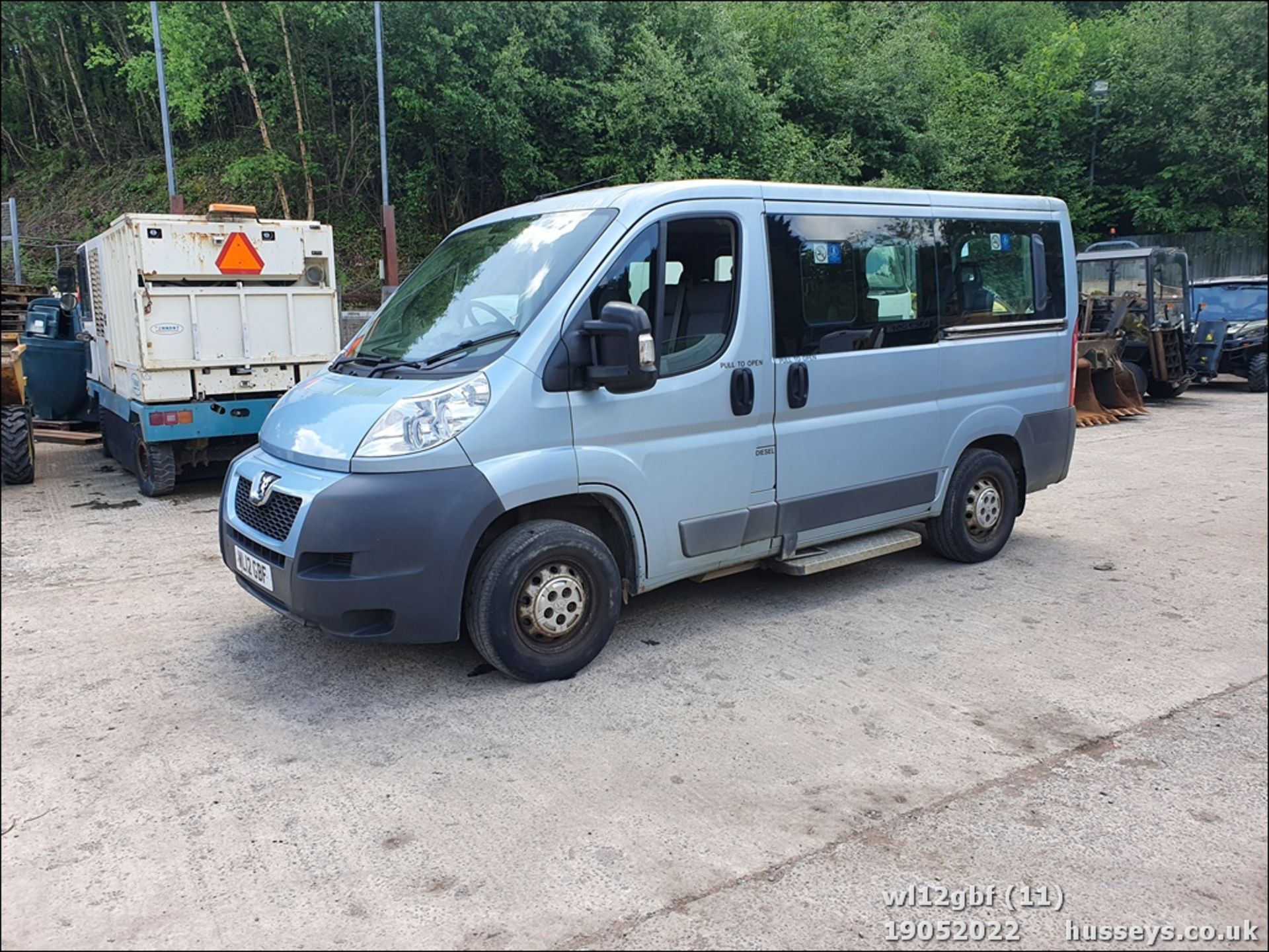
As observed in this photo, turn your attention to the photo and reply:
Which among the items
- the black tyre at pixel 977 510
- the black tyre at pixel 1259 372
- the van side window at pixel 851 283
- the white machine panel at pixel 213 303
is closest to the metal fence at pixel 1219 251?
the black tyre at pixel 1259 372

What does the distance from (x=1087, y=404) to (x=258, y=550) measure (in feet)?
42.6

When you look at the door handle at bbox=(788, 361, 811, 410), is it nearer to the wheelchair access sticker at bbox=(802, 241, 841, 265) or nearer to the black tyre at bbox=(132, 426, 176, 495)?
the wheelchair access sticker at bbox=(802, 241, 841, 265)

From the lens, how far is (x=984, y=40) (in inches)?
1325

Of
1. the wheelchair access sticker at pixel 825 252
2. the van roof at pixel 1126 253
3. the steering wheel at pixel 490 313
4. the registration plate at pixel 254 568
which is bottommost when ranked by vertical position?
the registration plate at pixel 254 568

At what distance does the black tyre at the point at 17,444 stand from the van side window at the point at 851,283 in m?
7.18

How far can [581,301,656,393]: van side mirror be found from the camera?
14.7 ft

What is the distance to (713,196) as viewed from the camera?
17.0ft

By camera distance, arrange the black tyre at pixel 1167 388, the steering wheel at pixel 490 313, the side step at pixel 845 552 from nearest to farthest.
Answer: the steering wheel at pixel 490 313
the side step at pixel 845 552
the black tyre at pixel 1167 388

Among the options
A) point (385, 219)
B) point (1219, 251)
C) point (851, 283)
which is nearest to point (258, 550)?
point (851, 283)

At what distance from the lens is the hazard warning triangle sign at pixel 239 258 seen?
919cm

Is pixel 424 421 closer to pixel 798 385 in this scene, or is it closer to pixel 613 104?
pixel 798 385

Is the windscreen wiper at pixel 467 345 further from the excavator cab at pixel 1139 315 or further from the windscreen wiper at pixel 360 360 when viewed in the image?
the excavator cab at pixel 1139 315

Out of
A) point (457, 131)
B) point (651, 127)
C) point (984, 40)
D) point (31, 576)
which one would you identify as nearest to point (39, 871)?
point (31, 576)

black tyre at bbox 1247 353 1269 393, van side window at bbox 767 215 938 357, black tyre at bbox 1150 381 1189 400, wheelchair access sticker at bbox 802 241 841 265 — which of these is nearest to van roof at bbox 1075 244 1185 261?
black tyre at bbox 1150 381 1189 400
